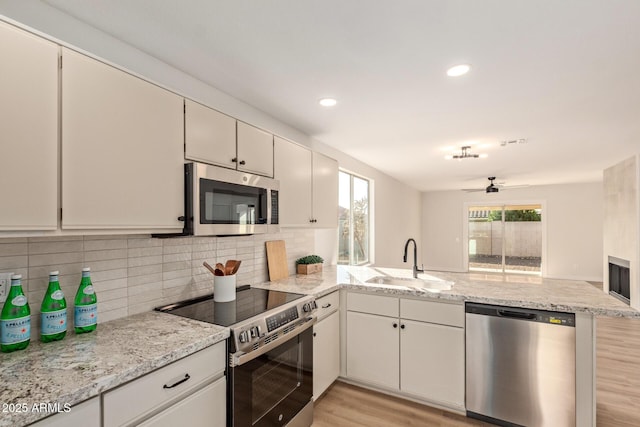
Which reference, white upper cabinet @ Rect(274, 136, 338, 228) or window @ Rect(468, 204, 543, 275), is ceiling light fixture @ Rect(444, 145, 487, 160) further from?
window @ Rect(468, 204, 543, 275)

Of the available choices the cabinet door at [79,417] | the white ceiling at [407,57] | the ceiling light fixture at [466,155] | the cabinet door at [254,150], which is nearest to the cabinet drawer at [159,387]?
the cabinet door at [79,417]

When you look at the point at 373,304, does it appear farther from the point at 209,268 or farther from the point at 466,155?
the point at 466,155

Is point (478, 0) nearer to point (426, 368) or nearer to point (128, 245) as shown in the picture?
point (128, 245)

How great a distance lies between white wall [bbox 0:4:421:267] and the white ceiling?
2.5 inches

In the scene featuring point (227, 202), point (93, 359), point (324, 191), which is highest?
point (324, 191)

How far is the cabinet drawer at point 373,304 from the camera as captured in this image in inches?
101

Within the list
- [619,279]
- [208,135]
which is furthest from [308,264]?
[619,279]

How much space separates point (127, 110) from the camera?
1488mm

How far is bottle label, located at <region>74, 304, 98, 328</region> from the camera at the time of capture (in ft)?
4.81

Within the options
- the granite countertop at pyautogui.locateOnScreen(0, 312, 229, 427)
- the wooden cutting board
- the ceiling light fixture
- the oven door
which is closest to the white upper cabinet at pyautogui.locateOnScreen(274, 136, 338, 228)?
the wooden cutting board

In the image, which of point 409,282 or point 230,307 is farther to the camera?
point 409,282

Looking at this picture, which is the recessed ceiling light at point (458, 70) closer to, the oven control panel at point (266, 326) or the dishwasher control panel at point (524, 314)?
the dishwasher control panel at point (524, 314)

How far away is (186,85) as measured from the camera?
2.14 meters

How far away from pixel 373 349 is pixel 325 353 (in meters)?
0.42
